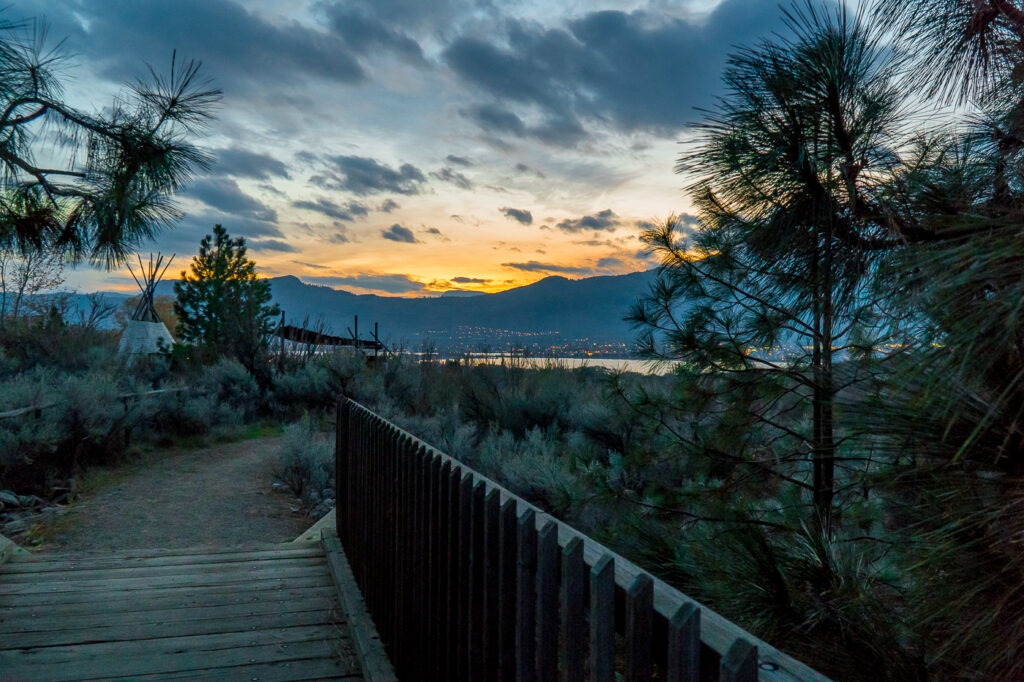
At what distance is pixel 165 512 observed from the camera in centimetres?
698

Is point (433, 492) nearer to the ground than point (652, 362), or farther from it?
nearer to the ground

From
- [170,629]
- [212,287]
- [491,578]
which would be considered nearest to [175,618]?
[170,629]

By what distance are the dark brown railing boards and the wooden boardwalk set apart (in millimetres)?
421

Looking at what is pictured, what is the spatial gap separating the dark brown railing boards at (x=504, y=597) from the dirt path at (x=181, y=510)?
3.37 metres

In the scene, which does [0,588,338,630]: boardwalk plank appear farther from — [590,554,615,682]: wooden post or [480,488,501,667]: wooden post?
[590,554,615,682]: wooden post

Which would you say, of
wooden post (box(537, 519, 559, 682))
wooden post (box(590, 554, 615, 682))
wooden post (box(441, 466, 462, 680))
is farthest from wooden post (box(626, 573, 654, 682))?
wooden post (box(441, 466, 462, 680))

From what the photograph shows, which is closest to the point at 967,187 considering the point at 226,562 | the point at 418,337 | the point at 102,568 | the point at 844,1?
the point at 844,1

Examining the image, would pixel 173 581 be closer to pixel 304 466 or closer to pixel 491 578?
pixel 491 578

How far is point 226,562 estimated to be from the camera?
4.67 metres

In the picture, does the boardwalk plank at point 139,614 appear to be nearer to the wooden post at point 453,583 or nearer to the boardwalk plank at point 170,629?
the boardwalk plank at point 170,629

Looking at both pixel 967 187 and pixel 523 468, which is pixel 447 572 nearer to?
pixel 967 187

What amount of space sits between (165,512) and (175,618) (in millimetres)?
3883

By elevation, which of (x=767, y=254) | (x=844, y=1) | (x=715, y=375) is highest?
(x=844, y=1)

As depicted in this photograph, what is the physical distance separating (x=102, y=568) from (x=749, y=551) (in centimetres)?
452
